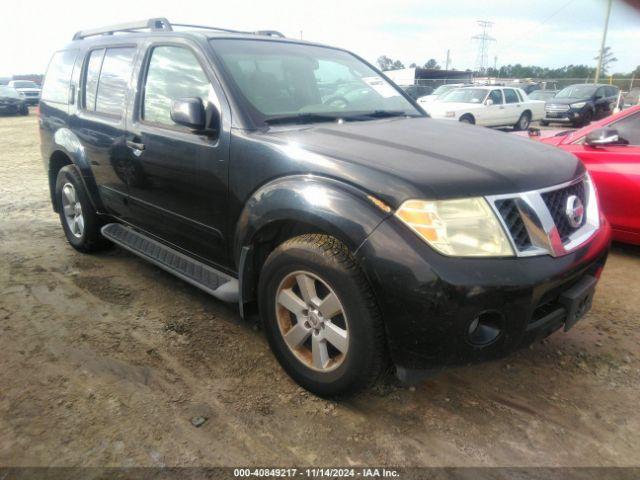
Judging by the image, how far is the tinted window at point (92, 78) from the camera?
159 inches

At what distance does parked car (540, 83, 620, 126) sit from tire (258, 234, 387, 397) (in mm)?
19385

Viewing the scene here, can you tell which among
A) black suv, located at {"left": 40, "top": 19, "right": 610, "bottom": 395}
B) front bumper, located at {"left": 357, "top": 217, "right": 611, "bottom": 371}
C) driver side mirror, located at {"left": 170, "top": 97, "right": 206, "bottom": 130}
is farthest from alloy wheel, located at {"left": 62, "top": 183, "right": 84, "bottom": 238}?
front bumper, located at {"left": 357, "top": 217, "right": 611, "bottom": 371}

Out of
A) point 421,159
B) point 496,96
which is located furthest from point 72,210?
point 496,96

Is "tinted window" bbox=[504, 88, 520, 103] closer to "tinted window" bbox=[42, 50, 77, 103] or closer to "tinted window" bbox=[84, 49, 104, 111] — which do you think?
"tinted window" bbox=[42, 50, 77, 103]

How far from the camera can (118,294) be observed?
12.4 feet

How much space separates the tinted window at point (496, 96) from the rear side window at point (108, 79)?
13.9 metres

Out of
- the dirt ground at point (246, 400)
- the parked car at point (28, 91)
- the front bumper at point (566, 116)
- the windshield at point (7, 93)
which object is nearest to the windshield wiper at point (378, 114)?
the dirt ground at point (246, 400)

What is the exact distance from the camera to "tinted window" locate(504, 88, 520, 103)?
1644 cm

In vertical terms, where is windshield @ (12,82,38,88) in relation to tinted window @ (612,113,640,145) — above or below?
below

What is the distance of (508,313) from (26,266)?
3.98 m

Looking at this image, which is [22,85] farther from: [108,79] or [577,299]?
[577,299]

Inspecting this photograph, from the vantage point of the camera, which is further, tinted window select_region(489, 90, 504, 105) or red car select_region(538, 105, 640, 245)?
tinted window select_region(489, 90, 504, 105)

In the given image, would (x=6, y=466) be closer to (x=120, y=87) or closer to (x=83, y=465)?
(x=83, y=465)

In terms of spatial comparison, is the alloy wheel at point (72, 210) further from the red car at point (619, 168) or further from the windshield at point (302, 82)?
the red car at point (619, 168)
